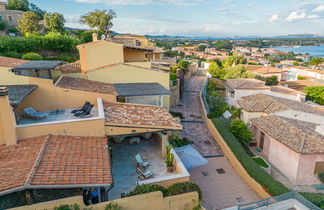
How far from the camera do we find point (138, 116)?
13.5 meters

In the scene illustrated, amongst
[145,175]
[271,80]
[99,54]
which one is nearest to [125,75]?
[99,54]

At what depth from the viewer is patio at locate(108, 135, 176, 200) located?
11125 millimetres

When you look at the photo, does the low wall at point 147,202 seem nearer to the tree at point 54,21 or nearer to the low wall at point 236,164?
the low wall at point 236,164

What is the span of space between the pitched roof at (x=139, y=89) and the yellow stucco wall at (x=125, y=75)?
2.53 ft

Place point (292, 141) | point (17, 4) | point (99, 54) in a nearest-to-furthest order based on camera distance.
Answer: point (292, 141) → point (99, 54) → point (17, 4)

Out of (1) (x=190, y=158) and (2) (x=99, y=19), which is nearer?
(1) (x=190, y=158)

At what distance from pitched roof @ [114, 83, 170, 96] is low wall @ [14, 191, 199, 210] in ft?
30.1

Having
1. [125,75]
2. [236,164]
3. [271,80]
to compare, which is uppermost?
[125,75]

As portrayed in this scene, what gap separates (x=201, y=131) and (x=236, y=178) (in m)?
9.04

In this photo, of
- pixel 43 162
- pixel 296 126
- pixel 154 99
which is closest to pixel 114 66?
pixel 154 99

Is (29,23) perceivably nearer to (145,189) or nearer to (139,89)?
(139,89)

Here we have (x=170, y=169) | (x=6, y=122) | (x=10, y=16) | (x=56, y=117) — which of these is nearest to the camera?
(x=6, y=122)

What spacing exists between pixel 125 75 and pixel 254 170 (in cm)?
1435

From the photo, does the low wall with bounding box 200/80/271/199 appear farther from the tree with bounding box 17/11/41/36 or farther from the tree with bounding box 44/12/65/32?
the tree with bounding box 17/11/41/36
